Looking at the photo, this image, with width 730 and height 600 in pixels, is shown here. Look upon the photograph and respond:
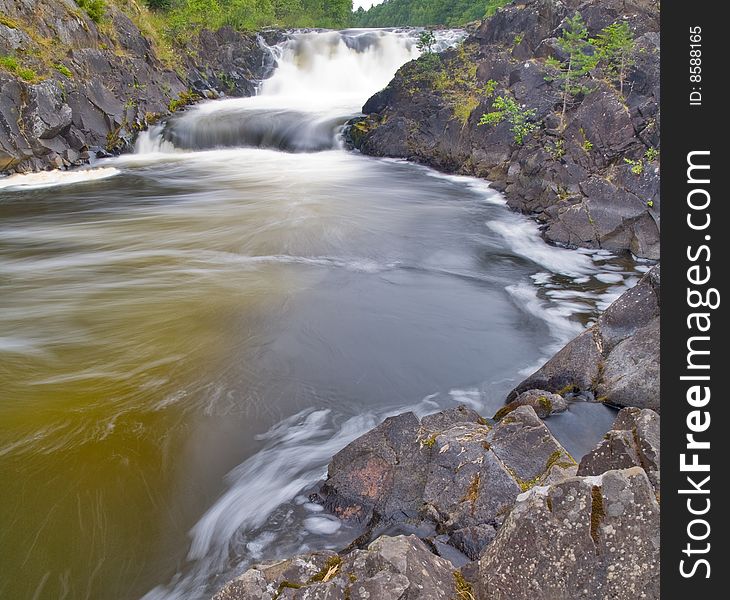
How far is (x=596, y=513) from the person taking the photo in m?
2.42

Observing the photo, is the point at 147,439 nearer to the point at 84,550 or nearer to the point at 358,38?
the point at 84,550

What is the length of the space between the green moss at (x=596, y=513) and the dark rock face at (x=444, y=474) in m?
0.87

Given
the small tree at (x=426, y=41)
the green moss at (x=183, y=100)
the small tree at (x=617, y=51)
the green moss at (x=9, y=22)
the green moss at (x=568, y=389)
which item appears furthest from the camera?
the green moss at (x=183, y=100)

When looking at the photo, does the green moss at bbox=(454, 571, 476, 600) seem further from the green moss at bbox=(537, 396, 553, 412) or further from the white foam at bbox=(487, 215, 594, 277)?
the white foam at bbox=(487, 215, 594, 277)

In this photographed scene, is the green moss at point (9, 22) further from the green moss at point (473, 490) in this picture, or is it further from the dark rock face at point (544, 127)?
the green moss at point (473, 490)

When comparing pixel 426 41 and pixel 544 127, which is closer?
pixel 544 127

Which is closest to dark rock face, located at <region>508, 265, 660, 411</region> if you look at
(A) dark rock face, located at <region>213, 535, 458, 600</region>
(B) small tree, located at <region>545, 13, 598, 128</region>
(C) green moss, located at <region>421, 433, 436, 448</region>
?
(C) green moss, located at <region>421, 433, 436, 448</region>

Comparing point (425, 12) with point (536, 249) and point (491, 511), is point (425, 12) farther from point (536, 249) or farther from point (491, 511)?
point (491, 511)

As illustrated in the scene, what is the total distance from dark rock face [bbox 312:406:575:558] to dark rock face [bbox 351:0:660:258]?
766cm

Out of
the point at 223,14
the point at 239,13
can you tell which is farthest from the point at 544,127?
the point at 239,13

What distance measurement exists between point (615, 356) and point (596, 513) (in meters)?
3.02

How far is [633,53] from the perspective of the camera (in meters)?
13.4

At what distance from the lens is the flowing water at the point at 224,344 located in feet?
12.8

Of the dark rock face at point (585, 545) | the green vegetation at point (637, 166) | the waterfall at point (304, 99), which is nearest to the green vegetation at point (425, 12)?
the waterfall at point (304, 99)
